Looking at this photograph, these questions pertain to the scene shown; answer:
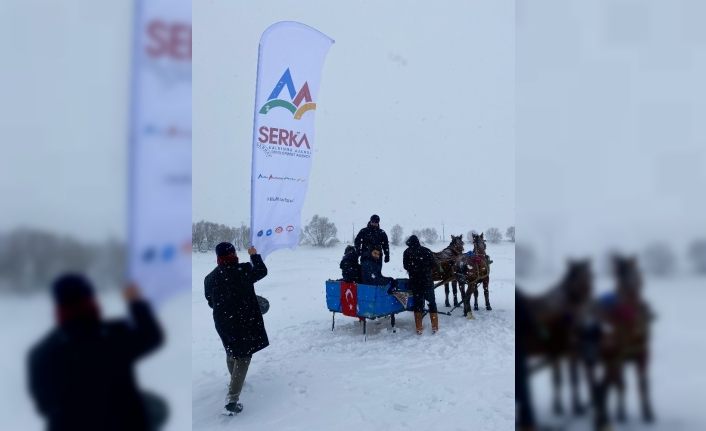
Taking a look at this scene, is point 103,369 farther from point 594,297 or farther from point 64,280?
point 594,297

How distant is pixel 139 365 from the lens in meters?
1.15

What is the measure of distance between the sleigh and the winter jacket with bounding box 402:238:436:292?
0.25 metres

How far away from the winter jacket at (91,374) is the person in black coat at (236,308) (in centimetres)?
292

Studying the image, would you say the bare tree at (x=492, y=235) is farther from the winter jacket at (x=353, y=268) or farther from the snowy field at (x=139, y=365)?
the snowy field at (x=139, y=365)

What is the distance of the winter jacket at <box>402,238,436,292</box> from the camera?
705cm

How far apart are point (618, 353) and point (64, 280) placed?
3.88 feet

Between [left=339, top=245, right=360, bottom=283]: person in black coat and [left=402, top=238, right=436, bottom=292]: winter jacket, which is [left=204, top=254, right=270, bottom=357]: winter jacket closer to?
[left=339, top=245, right=360, bottom=283]: person in black coat

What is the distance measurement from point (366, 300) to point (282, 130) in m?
2.72

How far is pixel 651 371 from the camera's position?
897 millimetres

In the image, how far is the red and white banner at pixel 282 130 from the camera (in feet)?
18.8

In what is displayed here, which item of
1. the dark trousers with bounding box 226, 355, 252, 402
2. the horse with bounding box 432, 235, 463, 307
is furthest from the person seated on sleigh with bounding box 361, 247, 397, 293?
the dark trousers with bounding box 226, 355, 252, 402

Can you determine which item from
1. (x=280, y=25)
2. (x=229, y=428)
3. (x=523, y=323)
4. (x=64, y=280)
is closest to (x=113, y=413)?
(x=64, y=280)

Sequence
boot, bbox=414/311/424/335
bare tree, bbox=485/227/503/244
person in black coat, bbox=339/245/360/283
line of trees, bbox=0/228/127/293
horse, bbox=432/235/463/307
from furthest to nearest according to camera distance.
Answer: bare tree, bbox=485/227/503/244 < horse, bbox=432/235/463/307 < person in black coat, bbox=339/245/360/283 < boot, bbox=414/311/424/335 < line of trees, bbox=0/228/127/293

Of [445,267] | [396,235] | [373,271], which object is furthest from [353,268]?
[396,235]
